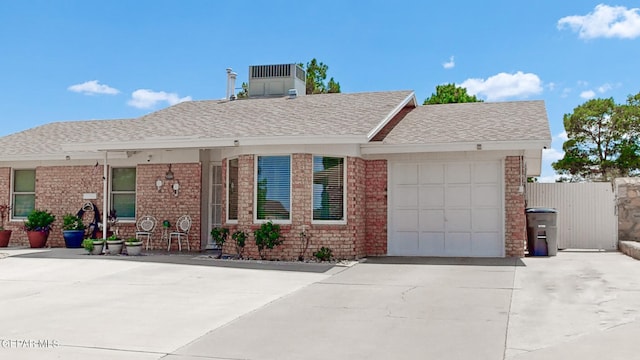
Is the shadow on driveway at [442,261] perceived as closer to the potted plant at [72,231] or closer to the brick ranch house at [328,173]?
the brick ranch house at [328,173]

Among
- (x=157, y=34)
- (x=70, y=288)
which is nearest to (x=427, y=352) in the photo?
(x=70, y=288)

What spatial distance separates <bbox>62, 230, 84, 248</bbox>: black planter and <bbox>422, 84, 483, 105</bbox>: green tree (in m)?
22.2

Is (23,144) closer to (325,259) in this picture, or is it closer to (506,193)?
(325,259)

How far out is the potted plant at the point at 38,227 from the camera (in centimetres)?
1652

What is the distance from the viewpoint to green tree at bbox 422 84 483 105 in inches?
1312

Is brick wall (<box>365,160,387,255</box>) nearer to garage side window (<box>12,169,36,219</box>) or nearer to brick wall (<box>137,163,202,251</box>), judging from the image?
brick wall (<box>137,163,202,251</box>)

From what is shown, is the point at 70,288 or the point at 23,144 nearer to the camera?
the point at 70,288

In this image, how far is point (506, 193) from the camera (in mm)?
13461

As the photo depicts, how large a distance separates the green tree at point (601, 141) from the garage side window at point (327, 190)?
23735 mm

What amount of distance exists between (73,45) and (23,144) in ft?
11.3

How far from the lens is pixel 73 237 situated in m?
16.2

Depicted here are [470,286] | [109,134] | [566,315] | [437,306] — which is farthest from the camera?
[109,134]

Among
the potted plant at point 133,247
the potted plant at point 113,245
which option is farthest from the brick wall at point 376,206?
the potted plant at point 113,245

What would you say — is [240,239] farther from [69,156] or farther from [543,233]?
[543,233]
